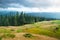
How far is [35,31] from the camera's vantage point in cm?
493

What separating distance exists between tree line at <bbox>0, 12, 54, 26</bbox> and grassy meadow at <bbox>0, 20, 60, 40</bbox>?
0.22 metres

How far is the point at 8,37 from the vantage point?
15.0 ft

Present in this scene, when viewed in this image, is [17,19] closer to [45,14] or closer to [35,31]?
[35,31]

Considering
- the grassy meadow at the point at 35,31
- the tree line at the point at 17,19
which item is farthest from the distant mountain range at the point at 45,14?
the grassy meadow at the point at 35,31

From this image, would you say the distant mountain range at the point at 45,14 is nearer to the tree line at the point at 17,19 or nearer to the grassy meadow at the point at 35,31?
the tree line at the point at 17,19

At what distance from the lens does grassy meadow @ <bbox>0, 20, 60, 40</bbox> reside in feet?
15.2

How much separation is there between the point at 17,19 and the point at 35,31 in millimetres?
1069

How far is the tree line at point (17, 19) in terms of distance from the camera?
5.32m

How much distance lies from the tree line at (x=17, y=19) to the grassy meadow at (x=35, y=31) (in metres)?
0.22

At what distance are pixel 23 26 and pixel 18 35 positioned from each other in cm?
55

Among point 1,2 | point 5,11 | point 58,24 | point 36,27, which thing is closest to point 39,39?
point 36,27

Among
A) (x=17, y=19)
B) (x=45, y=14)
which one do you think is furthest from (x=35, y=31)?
(x=17, y=19)

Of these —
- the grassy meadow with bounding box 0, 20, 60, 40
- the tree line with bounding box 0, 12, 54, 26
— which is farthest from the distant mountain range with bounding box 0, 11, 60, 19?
the grassy meadow with bounding box 0, 20, 60, 40

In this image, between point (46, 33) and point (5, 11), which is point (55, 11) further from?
point (5, 11)
